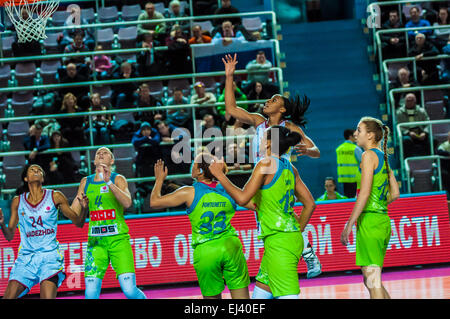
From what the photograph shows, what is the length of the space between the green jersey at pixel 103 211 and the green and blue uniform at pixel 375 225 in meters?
2.49

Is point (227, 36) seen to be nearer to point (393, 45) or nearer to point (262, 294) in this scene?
point (393, 45)

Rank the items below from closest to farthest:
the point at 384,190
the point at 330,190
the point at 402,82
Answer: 1. the point at 384,190
2. the point at 330,190
3. the point at 402,82

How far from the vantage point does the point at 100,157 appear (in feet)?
23.9

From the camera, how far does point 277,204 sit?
230 inches

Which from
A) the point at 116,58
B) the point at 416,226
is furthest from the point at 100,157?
the point at 116,58

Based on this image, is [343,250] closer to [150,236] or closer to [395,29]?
[150,236]

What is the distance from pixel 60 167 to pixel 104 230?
4.33 m

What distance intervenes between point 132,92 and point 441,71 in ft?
19.3

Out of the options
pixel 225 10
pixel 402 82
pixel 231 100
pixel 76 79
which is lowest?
pixel 231 100

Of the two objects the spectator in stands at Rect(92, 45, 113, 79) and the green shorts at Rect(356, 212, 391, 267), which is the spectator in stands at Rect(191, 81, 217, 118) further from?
the green shorts at Rect(356, 212, 391, 267)

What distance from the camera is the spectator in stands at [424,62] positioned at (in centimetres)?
1295

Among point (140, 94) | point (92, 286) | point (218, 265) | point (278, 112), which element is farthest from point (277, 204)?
point (140, 94)

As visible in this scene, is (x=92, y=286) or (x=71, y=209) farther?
(x=71, y=209)

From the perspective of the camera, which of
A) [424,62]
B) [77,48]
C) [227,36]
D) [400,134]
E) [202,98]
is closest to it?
[400,134]
